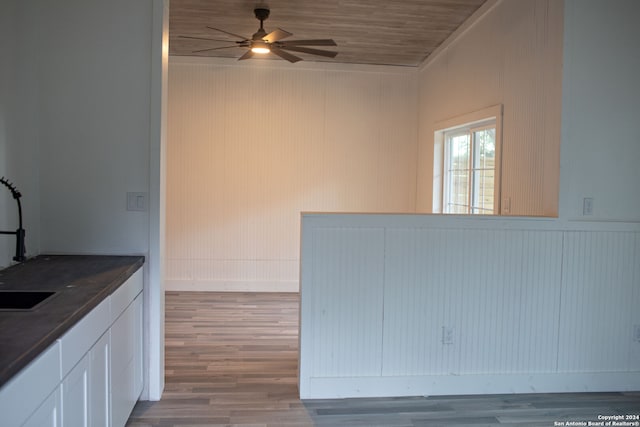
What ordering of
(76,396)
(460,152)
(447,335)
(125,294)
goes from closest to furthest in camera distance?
(76,396) < (125,294) < (447,335) < (460,152)

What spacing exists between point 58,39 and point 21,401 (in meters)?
2.33

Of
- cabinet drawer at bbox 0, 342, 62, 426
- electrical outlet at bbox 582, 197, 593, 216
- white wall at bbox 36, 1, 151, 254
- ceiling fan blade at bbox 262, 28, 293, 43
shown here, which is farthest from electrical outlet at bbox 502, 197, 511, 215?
cabinet drawer at bbox 0, 342, 62, 426

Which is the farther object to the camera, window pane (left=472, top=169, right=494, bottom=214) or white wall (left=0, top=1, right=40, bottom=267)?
window pane (left=472, top=169, right=494, bottom=214)

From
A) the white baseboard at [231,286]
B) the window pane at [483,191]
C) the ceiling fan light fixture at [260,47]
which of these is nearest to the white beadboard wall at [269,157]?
the white baseboard at [231,286]

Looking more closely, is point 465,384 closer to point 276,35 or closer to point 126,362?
point 126,362

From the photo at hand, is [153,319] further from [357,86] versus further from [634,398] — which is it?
[357,86]

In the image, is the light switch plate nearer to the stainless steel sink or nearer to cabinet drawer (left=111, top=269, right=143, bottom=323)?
cabinet drawer (left=111, top=269, right=143, bottom=323)

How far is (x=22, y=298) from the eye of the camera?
7.31ft

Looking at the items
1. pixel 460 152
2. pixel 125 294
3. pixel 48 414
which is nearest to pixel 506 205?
pixel 460 152

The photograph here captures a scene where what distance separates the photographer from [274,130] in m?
6.43

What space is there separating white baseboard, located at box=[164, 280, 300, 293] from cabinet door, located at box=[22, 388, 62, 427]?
475 cm

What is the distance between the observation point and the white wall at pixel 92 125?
3.09 meters

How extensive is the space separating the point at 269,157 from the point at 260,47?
2.06 metres

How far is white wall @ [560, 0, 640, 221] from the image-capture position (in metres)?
3.38
